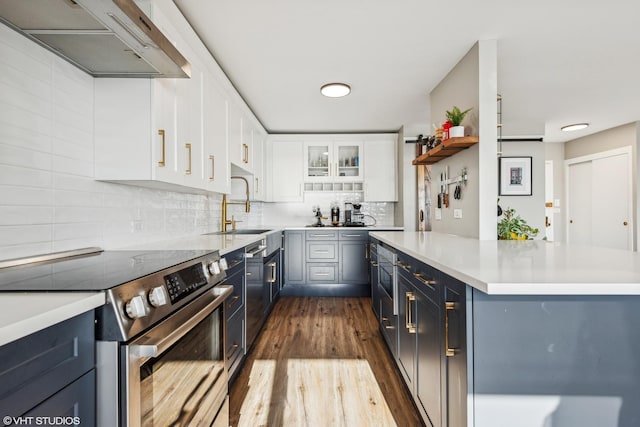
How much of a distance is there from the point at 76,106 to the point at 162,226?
0.91 metres

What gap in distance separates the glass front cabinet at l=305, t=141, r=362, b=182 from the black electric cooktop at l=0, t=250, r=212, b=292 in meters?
3.40

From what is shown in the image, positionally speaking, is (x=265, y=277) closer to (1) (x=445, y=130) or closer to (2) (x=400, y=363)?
(2) (x=400, y=363)

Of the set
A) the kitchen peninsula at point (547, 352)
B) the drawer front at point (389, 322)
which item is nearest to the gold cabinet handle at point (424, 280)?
the kitchen peninsula at point (547, 352)

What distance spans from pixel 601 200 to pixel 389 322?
5030 mm

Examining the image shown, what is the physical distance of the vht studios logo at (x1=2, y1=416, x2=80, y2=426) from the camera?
0.57 metres

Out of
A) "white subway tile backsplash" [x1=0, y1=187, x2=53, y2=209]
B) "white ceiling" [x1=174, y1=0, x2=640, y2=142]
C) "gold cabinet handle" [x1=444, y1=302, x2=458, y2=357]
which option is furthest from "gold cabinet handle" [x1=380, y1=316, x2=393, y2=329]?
"white subway tile backsplash" [x1=0, y1=187, x2=53, y2=209]

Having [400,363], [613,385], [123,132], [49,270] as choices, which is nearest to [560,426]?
[613,385]

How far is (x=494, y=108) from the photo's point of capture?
2.27 meters

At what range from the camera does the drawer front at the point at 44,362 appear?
57 cm

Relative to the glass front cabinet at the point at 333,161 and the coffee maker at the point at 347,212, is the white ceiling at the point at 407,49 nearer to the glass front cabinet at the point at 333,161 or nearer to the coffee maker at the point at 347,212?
the glass front cabinet at the point at 333,161

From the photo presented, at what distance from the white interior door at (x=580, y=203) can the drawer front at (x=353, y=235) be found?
4000 mm

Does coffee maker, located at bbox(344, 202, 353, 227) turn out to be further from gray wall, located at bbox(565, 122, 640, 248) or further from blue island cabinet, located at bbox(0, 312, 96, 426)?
gray wall, located at bbox(565, 122, 640, 248)

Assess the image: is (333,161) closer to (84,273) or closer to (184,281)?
(184,281)

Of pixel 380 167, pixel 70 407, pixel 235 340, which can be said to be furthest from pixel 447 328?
Answer: pixel 380 167
